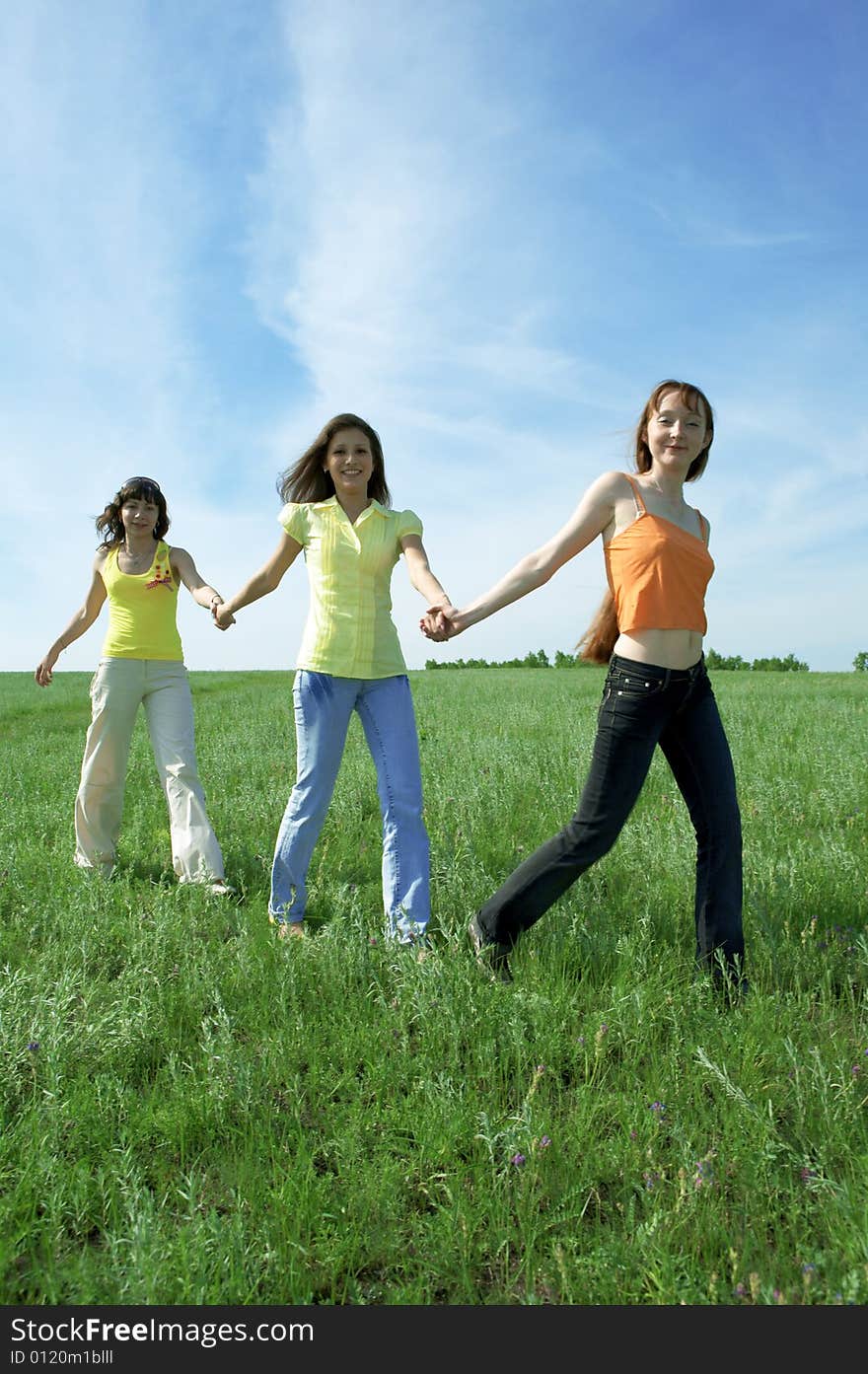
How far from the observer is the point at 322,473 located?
500cm

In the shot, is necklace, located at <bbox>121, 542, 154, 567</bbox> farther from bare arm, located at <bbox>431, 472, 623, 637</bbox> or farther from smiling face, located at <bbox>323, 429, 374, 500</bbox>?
bare arm, located at <bbox>431, 472, 623, 637</bbox>

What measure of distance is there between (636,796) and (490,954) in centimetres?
96

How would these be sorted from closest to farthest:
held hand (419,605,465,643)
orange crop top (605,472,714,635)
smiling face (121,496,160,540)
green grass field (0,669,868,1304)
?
1. green grass field (0,669,868,1304)
2. orange crop top (605,472,714,635)
3. held hand (419,605,465,643)
4. smiling face (121,496,160,540)

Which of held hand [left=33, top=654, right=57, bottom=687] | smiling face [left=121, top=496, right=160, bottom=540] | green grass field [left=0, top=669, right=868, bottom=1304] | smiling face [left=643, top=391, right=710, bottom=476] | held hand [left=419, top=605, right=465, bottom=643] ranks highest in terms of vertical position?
smiling face [left=121, top=496, right=160, bottom=540]

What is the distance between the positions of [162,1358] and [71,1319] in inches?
11.0

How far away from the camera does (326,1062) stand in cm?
342

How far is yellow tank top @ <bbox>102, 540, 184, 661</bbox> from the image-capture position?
20.1 feet

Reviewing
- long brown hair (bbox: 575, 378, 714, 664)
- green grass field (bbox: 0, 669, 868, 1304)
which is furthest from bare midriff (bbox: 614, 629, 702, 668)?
green grass field (bbox: 0, 669, 868, 1304)

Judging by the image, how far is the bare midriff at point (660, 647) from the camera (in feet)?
12.3

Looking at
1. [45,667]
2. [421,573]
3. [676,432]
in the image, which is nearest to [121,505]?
[45,667]

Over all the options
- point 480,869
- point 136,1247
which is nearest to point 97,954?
point 480,869

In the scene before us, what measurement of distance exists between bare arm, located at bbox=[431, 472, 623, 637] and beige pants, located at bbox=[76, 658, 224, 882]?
2.69 meters

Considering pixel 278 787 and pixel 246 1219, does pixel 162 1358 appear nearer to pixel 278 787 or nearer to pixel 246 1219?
pixel 246 1219

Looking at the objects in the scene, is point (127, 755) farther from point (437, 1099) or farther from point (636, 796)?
point (437, 1099)
